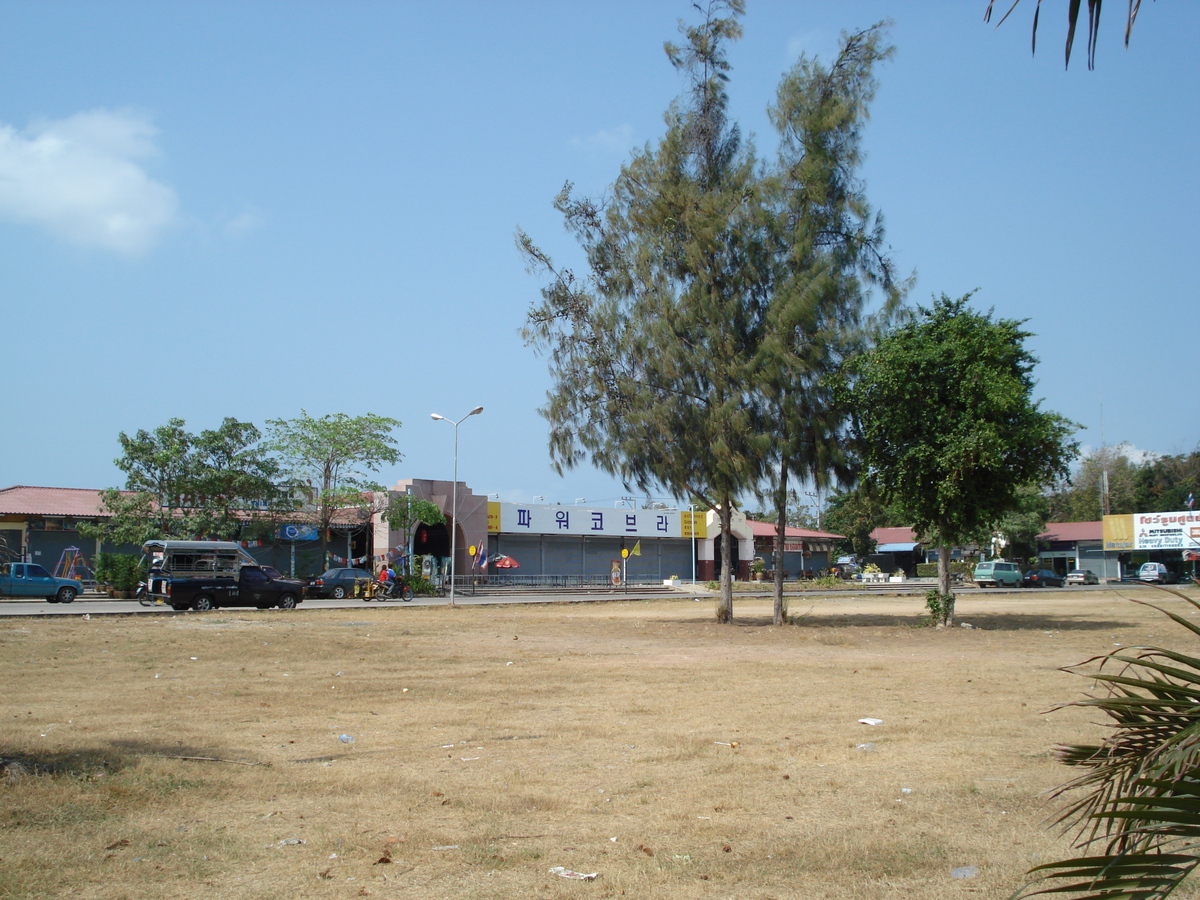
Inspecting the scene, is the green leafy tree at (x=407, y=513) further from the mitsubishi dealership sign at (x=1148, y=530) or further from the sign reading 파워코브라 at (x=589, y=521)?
the mitsubishi dealership sign at (x=1148, y=530)

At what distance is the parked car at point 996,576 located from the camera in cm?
6731

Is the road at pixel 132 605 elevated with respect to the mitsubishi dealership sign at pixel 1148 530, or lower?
lower

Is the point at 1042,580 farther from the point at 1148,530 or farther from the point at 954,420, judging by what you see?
the point at 954,420

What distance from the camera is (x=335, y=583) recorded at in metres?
48.5

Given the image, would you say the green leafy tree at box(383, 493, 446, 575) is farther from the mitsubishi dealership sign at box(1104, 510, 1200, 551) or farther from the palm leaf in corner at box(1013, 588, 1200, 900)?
the palm leaf in corner at box(1013, 588, 1200, 900)

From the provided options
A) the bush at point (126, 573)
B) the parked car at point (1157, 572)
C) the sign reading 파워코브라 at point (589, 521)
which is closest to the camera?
the bush at point (126, 573)

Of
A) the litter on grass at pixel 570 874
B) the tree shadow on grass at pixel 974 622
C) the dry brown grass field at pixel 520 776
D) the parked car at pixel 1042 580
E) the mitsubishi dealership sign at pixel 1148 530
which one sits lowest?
the parked car at pixel 1042 580

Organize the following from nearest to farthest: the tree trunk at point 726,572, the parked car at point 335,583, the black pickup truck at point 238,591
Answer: the tree trunk at point 726,572 → the black pickup truck at point 238,591 → the parked car at point 335,583

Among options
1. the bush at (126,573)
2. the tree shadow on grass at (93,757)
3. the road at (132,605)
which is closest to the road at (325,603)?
the road at (132,605)

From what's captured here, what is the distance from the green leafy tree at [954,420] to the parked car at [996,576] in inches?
1683

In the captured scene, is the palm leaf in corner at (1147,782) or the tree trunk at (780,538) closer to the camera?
the palm leaf in corner at (1147,782)

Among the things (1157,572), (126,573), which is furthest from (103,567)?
(1157,572)

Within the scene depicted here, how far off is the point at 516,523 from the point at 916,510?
40.4 m

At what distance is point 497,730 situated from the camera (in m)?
10.7
